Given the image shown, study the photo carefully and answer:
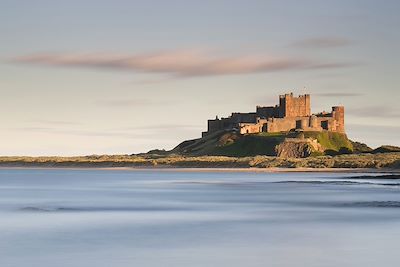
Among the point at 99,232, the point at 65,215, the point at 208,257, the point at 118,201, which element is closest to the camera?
the point at 208,257

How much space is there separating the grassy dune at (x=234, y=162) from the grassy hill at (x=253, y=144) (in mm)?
8051

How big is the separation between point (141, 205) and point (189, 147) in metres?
112

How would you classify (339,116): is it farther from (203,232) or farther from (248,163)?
(203,232)

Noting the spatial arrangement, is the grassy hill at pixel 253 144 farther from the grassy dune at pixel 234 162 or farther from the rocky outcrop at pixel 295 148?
the grassy dune at pixel 234 162

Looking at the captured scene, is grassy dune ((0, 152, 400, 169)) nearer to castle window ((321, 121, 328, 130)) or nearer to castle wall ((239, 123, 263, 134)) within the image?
castle wall ((239, 123, 263, 134))

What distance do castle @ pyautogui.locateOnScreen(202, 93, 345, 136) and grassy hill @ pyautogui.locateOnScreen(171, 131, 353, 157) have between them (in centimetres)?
270

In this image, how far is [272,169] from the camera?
10506 cm

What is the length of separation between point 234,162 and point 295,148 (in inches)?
754

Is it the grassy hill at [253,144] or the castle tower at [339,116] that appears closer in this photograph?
the grassy hill at [253,144]

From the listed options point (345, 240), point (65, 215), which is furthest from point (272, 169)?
point (345, 240)

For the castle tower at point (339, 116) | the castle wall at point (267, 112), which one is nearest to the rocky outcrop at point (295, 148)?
the castle tower at point (339, 116)

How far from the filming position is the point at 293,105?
148 metres

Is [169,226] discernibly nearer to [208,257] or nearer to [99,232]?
[99,232]

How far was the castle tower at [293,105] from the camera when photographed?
485ft
